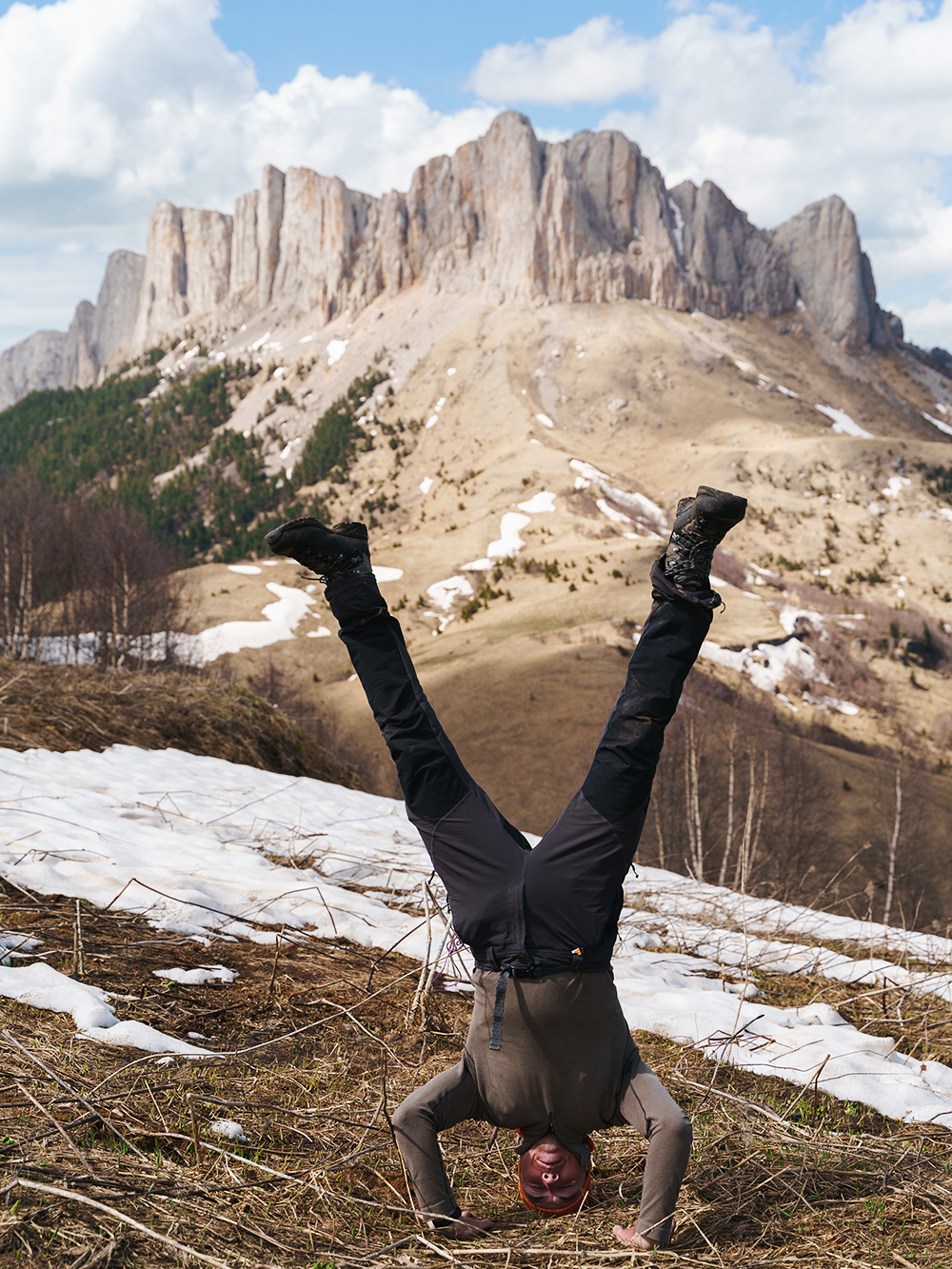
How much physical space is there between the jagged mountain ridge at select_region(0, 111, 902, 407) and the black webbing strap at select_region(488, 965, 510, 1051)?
106 metres

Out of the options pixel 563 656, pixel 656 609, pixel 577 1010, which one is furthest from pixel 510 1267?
pixel 563 656

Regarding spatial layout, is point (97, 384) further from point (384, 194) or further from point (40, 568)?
point (40, 568)

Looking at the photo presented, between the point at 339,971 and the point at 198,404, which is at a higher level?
the point at 198,404

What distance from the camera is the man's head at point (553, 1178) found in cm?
267

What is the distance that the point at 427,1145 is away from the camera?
2.54 m

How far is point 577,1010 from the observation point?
261cm

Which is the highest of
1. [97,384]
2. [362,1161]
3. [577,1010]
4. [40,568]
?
[97,384]

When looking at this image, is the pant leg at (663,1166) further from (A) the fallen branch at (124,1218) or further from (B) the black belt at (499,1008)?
(A) the fallen branch at (124,1218)

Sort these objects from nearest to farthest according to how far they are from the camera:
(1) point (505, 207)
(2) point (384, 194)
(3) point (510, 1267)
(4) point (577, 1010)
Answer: (3) point (510, 1267), (4) point (577, 1010), (1) point (505, 207), (2) point (384, 194)

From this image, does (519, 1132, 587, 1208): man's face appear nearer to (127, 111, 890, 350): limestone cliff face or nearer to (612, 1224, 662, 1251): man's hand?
(612, 1224, 662, 1251): man's hand

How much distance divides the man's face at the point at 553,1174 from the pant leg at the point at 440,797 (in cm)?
60

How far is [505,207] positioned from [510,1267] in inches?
4606

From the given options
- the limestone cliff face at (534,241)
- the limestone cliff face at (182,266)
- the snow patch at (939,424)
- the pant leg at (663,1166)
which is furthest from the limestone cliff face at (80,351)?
the pant leg at (663,1166)

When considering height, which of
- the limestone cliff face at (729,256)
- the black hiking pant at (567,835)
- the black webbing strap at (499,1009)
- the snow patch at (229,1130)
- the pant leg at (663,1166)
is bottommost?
the snow patch at (229,1130)
